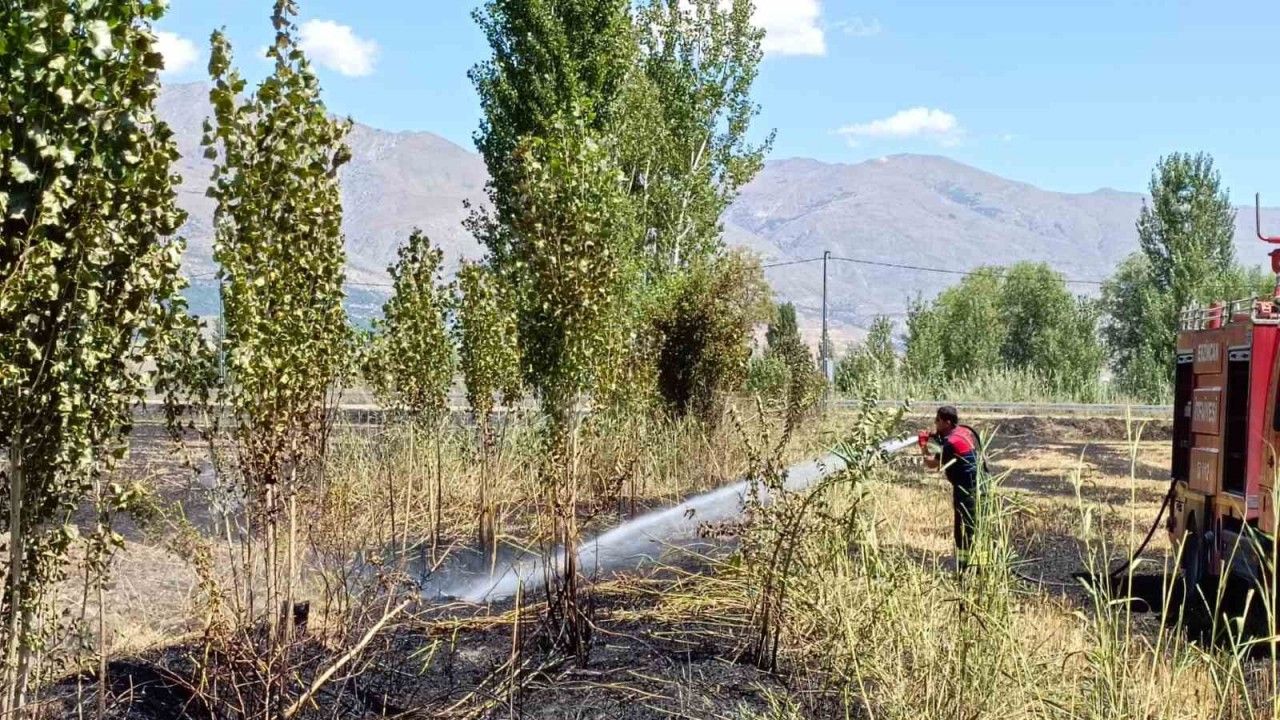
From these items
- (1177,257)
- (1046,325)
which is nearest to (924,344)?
(1177,257)

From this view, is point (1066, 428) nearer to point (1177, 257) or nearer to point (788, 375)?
point (788, 375)

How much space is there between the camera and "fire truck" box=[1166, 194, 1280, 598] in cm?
922

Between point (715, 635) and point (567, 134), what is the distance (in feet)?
9.99

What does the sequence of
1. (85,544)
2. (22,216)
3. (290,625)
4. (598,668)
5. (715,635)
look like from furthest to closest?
1. (715,635)
2. (598,668)
3. (290,625)
4. (85,544)
5. (22,216)

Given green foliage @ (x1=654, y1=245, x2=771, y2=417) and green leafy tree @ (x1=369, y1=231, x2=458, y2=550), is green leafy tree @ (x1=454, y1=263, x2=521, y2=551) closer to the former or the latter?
green leafy tree @ (x1=369, y1=231, x2=458, y2=550)

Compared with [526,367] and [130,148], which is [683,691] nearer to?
[526,367]

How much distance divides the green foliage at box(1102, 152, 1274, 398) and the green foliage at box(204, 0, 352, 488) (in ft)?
136

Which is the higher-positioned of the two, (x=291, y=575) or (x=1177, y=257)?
(x=1177, y=257)

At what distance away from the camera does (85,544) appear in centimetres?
528

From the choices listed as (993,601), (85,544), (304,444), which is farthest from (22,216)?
(993,601)

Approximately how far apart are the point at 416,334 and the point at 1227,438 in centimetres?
642

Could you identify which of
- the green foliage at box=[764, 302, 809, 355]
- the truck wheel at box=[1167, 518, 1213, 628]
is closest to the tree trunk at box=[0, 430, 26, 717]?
the truck wheel at box=[1167, 518, 1213, 628]

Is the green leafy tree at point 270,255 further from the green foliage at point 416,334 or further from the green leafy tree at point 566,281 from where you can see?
the green foliage at point 416,334

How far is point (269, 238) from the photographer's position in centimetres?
616
